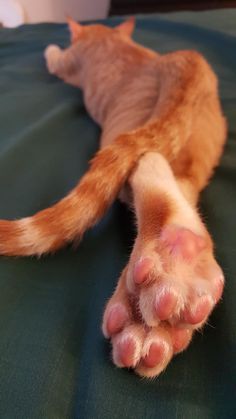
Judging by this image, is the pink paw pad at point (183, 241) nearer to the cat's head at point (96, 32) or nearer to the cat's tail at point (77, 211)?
the cat's tail at point (77, 211)

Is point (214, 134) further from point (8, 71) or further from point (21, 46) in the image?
point (21, 46)

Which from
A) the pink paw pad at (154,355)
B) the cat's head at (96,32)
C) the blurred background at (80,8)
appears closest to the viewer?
the pink paw pad at (154,355)

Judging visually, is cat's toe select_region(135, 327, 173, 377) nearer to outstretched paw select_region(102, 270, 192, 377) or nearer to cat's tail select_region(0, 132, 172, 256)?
outstretched paw select_region(102, 270, 192, 377)

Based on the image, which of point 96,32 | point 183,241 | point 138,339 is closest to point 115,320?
point 138,339

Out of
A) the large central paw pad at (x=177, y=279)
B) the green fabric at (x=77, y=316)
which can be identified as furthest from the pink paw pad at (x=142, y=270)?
the green fabric at (x=77, y=316)

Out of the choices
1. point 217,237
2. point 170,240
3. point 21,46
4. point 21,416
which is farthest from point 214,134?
point 21,46

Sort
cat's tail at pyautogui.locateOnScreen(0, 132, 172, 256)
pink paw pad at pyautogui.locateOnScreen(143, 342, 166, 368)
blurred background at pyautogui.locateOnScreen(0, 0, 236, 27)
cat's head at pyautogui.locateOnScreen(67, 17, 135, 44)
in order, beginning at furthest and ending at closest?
blurred background at pyautogui.locateOnScreen(0, 0, 236, 27) < cat's head at pyautogui.locateOnScreen(67, 17, 135, 44) < cat's tail at pyautogui.locateOnScreen(0, 132, 172, 256) < pink paw pad at pyautogui.locateOnScreen(143, 342, 166, 368)

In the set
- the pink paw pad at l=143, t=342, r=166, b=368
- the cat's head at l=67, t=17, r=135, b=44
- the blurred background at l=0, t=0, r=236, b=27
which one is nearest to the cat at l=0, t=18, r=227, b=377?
the pink paw pad at l=143, t=342, r=166, b=368
